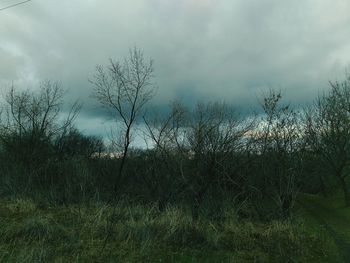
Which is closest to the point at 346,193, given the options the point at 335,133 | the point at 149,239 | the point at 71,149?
the point at 335,133

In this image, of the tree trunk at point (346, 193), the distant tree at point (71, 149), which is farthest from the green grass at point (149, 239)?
the tree trunk at point (346, 193)

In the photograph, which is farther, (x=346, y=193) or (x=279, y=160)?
(x=346, y=193)

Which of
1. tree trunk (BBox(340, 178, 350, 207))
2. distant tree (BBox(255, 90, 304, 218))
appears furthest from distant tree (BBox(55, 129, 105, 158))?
tree trunk (BBox(340, 178, 350, 207))

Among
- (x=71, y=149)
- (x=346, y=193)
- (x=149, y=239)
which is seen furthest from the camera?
(x=346, y=193)

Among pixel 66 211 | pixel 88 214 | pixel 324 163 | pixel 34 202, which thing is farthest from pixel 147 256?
pixel 324 163

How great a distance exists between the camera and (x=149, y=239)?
1227 centimetres

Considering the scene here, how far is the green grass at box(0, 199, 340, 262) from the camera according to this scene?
1106cm

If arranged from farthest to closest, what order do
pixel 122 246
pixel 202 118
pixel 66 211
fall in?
1. pixel 202 118
2. pixel 66 211
3. pixel 122 246

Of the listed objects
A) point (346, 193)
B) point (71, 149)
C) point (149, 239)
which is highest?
point (71, 149)

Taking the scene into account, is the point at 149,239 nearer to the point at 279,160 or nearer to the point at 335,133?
the point at 279,160

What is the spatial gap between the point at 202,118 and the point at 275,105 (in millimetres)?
4489

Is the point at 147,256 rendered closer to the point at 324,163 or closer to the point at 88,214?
the point at 88,214

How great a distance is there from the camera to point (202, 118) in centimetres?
2439

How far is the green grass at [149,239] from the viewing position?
11062 millimetres
